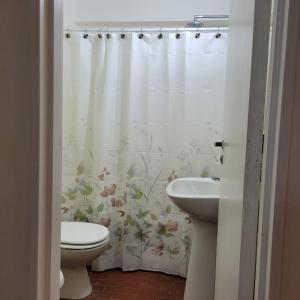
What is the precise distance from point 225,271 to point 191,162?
106 cm

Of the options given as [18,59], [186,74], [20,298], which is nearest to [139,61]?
[186,74]

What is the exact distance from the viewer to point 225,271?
132 centimetres

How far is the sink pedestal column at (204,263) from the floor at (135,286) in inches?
15.8

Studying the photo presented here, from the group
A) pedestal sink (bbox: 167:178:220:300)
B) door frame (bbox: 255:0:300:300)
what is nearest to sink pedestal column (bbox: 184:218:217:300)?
pedestal sink (bbox: 167:178:220:300)

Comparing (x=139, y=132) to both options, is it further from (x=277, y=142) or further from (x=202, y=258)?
(x=277, y=142)

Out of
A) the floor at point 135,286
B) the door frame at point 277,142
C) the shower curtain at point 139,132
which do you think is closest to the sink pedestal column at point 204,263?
the floor at point 135,286

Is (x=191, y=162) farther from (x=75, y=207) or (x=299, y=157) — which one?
(x=299, y=157)

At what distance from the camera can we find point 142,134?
7.70 feet

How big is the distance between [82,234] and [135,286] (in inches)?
21.6

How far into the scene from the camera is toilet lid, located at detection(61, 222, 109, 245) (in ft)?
6.42

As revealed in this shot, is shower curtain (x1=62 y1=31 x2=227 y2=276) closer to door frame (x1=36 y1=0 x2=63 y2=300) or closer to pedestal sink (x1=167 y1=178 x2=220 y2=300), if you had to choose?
pedestal sink (x1=167 y1=178 x2=220 y2=300)

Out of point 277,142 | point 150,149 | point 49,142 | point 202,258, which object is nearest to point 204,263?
point 202,258

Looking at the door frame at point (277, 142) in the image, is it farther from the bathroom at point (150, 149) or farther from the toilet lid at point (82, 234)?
the toilet lid at point (82, 234)

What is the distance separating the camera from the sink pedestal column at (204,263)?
5.77ft
